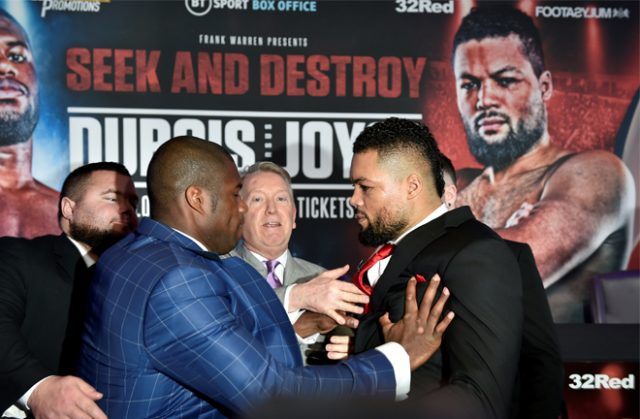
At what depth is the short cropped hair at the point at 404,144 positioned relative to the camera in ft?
7.53

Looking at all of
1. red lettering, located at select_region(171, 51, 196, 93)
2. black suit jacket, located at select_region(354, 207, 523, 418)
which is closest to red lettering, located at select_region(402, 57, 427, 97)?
red lettering, located at select_region(171, 51, 196, 93)

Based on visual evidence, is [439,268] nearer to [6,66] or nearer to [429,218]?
[429,218]

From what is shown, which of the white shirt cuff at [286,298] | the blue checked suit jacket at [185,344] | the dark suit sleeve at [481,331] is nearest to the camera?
the blue checked suit jacket at [185,344]

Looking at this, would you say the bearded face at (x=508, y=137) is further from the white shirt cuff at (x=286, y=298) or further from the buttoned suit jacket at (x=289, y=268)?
the white shirt cuff at (x=286, y=298)

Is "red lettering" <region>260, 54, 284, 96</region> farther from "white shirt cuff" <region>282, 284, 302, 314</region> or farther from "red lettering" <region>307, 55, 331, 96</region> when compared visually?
"white shirt cuff" <region>282, 284, 302, 314</region>

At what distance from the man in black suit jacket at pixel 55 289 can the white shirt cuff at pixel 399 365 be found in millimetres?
829

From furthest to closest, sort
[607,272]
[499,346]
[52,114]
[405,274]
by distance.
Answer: [607,272], [52,114], [405,274], [499,346]

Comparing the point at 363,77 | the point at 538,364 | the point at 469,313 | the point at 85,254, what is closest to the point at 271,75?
the point at 363,77

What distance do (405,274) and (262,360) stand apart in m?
0.51

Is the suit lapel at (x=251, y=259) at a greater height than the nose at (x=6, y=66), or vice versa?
the nose at (x=6, y=66)

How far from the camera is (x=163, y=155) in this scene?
2.05m

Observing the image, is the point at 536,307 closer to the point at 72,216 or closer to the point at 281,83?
the point at 72,216

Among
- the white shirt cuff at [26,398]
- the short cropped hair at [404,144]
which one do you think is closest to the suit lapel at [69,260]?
the white shirt cuff at [26,398]

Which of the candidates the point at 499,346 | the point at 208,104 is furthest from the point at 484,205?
the point at 499,346
